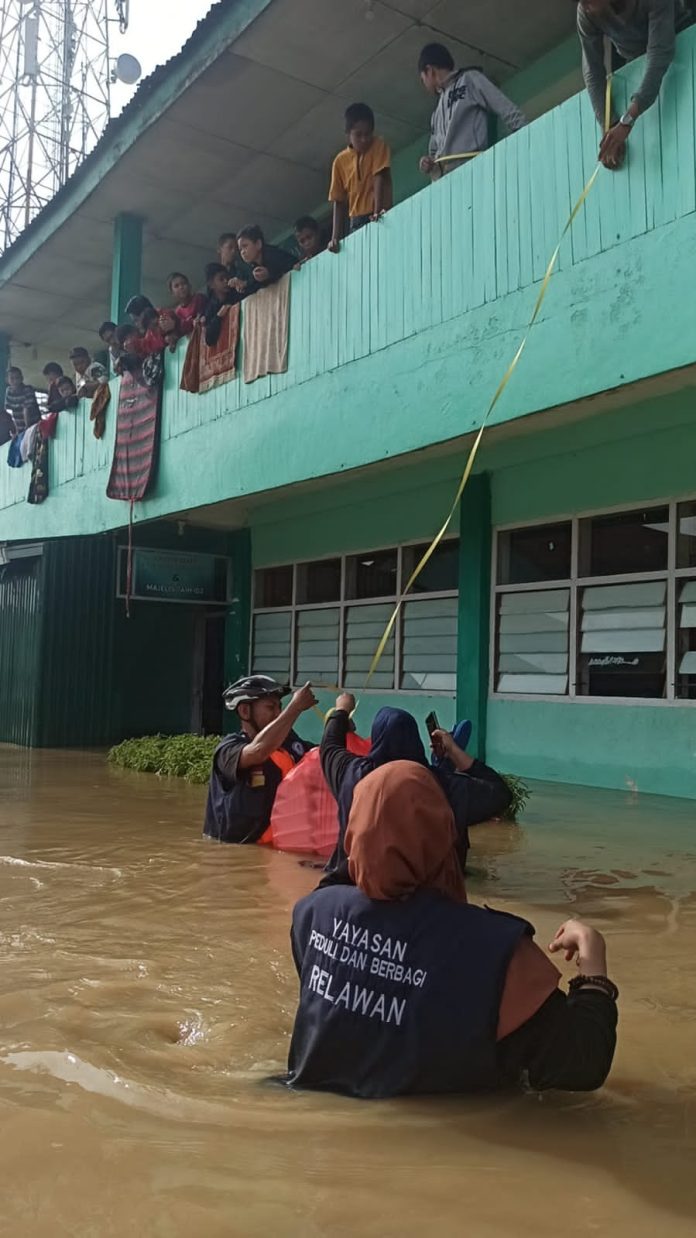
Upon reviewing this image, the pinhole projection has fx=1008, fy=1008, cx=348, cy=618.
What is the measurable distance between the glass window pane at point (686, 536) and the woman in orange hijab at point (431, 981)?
645 cm

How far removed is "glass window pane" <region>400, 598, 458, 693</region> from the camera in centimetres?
1090

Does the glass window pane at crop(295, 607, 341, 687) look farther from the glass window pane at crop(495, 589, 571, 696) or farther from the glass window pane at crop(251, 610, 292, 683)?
the glass window pane at crop(495, 589, 571, 696)

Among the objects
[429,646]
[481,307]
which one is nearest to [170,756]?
[429,646]

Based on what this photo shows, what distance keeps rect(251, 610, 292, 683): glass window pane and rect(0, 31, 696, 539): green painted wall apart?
3.26 m

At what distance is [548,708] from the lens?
9492 millimetres

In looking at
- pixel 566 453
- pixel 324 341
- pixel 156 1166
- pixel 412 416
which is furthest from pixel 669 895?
pixel 324 341

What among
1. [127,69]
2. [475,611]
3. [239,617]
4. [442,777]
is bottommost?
[442,777]

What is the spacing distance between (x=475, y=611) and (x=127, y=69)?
13.8m

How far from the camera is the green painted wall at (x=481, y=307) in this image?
6.06 m

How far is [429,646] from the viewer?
1120cm

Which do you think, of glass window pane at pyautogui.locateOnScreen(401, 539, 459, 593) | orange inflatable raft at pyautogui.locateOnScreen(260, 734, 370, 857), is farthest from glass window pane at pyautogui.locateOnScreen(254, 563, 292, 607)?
orange inflatable raft at pyautogui.locateOnScreen(260, 734, 370, 857)

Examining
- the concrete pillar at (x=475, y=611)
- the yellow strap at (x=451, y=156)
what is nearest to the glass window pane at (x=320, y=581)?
the concrete pillar at (x=475, y=611)

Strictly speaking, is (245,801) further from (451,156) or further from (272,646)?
(272,646)

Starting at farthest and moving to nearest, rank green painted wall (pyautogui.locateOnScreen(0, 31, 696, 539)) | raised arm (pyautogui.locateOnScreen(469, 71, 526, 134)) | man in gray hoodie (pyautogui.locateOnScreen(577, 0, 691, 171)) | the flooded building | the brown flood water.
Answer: raised arm (pyautogui.locateOnScreen(469, 71, 526, 134)) → the flooded building → green painted wall (pyautogui.locateOnScreen(0, 31, 696, 539)) → man in gray hoodie (pyautogui.locateOnScreen(577, 0, 691, 171)) → the brown flood water
